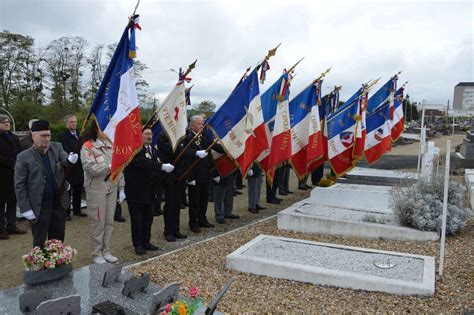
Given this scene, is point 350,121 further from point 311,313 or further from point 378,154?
point 311,313

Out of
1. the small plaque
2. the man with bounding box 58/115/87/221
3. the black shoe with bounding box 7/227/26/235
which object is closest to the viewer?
the small plaque

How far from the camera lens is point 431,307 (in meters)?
4.15

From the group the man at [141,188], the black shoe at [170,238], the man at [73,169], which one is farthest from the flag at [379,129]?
the man at [73,169]

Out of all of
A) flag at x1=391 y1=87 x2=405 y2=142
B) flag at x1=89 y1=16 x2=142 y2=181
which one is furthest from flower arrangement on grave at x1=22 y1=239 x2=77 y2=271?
flag at x1=391 y1=87 x2=405 y2=142

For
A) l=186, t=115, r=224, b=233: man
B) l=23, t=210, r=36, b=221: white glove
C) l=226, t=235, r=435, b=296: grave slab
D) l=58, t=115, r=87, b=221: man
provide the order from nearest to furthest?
l=226, t=235, r=435, b=296: grave slab < l=23, t=210, r=36, b=221: white glove < l=186, t=115, r=224, b=233: man < l=58, t=115, r=87, b=221: man

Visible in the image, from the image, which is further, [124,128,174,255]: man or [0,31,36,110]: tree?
[0,31,36,110]: tree

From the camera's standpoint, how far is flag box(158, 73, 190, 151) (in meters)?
6.46

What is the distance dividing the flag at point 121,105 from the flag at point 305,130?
13.5 ft

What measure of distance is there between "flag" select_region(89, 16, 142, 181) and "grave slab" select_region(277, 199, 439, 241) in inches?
129

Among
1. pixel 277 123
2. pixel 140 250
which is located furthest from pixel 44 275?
pixel 277 123

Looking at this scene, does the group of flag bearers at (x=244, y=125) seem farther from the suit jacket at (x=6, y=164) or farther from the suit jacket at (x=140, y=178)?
the suit jacket at (x=6, y=164)

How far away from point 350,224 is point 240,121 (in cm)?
257

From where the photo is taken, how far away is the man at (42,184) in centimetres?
476

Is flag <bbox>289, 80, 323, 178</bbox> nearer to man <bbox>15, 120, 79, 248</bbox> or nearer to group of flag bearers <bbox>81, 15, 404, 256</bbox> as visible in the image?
group of flag bearers <bbox>81, 15, 404, 256</bbox>
